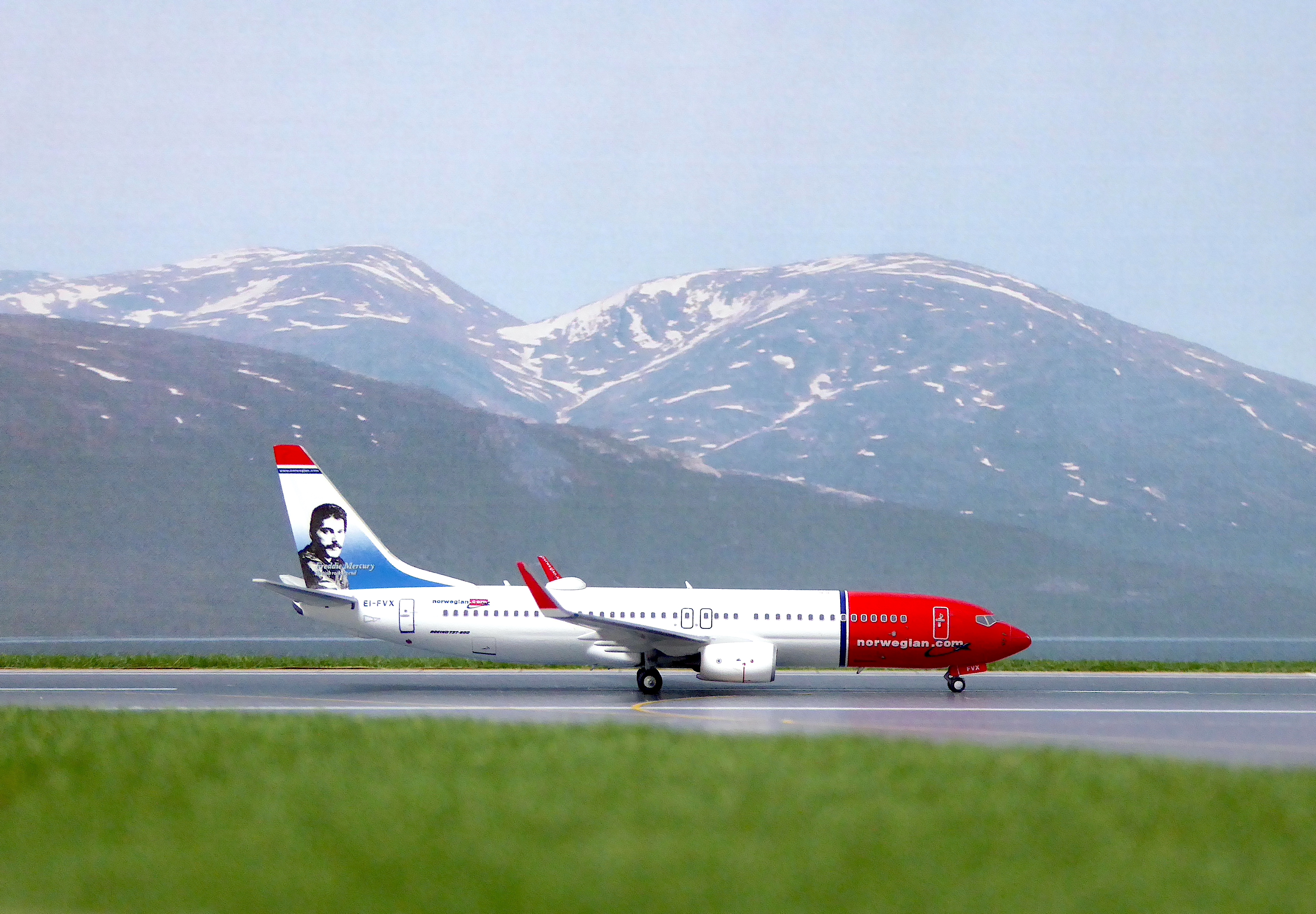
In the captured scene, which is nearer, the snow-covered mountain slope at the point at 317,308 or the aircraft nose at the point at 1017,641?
the aircraft nose at the point at 1017,641

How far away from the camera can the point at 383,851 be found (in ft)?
33.8

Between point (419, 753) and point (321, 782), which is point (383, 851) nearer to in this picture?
point (321, 782)

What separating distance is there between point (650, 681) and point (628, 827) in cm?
1835

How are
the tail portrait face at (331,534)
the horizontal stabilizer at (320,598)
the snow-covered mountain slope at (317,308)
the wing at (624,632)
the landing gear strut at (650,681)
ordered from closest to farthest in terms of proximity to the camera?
the wing at (624,632), the landing gear strut at (650,681), the horizontal stabilizer at (320,598), the tail portrait face at (331,534), the snow-covered mountain slope at (317,308)

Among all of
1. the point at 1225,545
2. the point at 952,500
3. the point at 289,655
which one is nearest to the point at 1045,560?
the point at 952,500

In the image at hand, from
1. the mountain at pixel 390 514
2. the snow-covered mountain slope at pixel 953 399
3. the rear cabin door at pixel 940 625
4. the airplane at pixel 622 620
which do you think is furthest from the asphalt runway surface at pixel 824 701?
the snow-covered mountain slope at pixel 953 399

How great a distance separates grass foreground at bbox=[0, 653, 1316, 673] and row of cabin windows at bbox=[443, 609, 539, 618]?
519 cm

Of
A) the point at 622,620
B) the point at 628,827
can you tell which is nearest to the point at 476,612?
the point at 622,620

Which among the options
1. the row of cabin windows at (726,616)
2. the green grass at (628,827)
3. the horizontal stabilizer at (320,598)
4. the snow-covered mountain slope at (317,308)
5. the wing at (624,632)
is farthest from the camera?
the snow-covered mountain slope at (317,308)

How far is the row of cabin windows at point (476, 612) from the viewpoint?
30281 mm

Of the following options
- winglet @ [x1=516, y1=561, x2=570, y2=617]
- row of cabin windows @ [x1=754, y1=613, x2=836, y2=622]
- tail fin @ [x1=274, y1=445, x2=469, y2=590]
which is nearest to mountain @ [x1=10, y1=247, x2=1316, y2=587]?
row of cabin windows @ [x1=754, y1=613, x2=836, y2=622]

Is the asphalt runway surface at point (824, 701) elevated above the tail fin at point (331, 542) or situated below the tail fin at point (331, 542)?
below

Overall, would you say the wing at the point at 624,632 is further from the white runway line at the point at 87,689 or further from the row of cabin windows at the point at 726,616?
the white runway line at the point at 87,689

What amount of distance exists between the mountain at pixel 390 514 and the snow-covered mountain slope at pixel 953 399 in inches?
212
